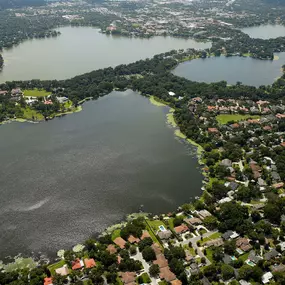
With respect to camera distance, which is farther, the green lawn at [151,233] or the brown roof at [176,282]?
the green lawn at [151,233]

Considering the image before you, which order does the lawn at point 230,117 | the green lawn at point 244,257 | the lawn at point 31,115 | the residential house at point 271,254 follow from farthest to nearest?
the lawn at point 31,115
the lawn at point 230,117
the green lawn at point 244,257
the residential house at point 271,254

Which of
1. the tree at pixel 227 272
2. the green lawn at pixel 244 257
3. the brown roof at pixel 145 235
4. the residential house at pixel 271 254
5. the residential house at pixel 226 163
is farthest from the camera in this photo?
the residential house at pixel 226 163

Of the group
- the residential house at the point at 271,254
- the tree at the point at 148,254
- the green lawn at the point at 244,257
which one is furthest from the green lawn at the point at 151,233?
the residential house at the point at 271,254

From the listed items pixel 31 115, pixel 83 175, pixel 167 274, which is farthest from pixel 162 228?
pixel 31 115

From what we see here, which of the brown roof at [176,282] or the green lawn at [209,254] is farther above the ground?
the brown roof at [176,282]

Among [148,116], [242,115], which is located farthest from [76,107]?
[242,115]

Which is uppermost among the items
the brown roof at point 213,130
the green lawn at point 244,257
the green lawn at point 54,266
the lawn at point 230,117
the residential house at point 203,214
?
the brown roof at point 213,130

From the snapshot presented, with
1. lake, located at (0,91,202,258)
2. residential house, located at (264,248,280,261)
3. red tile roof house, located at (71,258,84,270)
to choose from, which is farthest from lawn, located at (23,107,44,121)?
residential house, located at (264,248,280,261)

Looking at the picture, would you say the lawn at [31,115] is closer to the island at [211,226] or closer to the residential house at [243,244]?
the island at [211,226]
